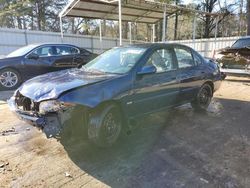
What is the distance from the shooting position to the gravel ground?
123 inches

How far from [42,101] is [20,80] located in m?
5.69

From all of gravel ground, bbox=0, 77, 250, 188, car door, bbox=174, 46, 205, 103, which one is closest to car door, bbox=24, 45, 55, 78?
gravel ground, bbox=0, 77, 250, 188

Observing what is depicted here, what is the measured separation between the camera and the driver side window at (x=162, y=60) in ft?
15.2

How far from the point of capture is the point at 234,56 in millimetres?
10391

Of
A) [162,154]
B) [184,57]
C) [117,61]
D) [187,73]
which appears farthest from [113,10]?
[162,154]

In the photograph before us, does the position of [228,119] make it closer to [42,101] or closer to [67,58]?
[42,101]

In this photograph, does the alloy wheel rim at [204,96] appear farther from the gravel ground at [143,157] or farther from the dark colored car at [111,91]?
the gravel ground at [143,157]

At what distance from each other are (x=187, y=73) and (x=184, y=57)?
36 centimetres

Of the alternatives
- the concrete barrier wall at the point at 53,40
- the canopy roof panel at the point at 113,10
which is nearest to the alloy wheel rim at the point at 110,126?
the canopy roof panel at the point at 113,10

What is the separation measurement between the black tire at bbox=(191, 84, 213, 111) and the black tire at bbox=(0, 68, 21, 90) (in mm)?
5838

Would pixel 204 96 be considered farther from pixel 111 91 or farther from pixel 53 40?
pixel 53 40

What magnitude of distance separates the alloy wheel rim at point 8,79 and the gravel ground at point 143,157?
11.0ft

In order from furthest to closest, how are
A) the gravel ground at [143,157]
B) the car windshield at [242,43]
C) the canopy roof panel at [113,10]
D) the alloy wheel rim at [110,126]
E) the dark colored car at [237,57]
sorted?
the canopy roof panel at [113,10] < the car windshield at [242,43] < the dark colored car at [237,57] < the alloy wheel rim at [110,126] < the gravel ground at [143,157]

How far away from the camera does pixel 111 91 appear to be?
12.4ft
